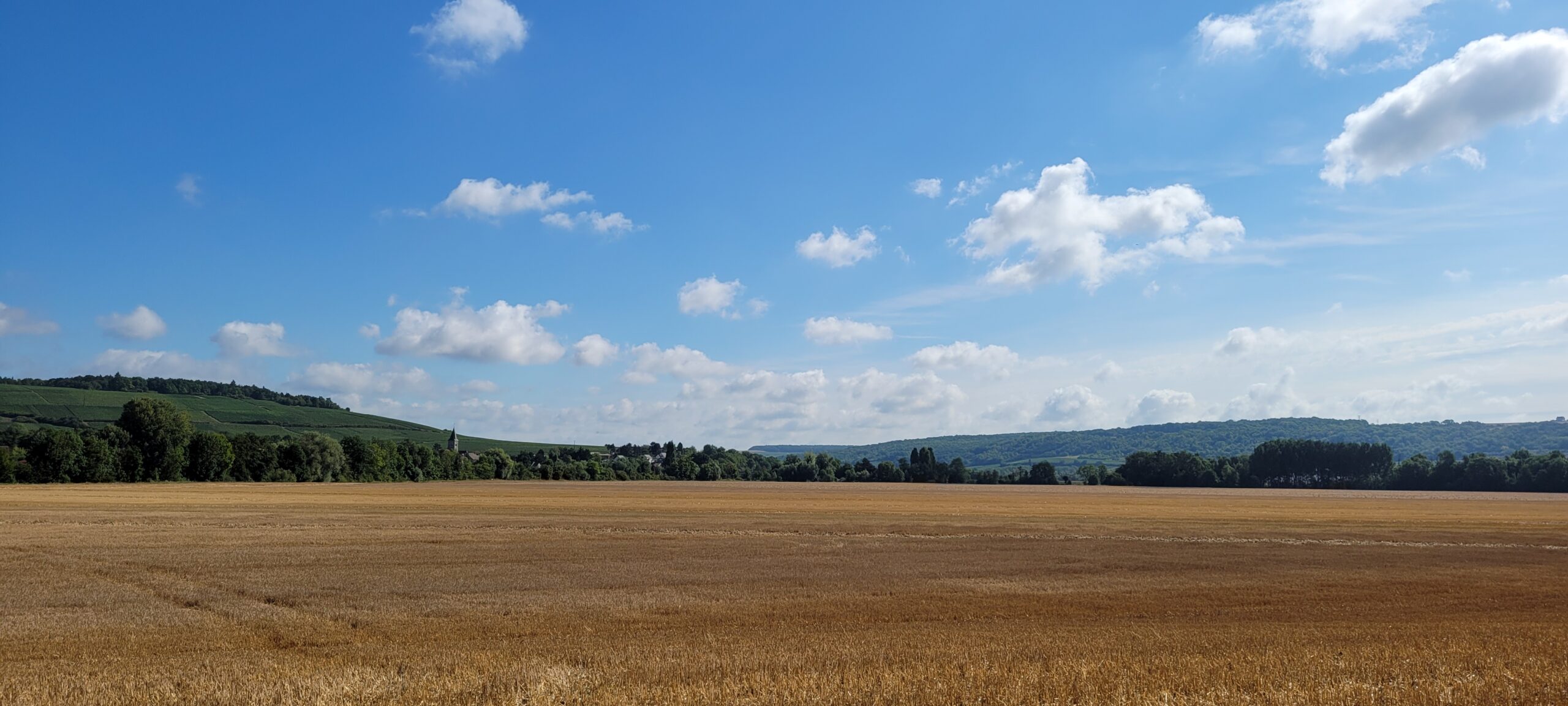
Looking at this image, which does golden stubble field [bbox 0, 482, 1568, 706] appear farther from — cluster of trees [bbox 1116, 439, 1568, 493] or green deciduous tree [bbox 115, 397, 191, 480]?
cluster of trees [bbox 1116, 439, 1568, 493]

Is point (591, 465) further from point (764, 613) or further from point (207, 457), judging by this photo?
point (764, 613)

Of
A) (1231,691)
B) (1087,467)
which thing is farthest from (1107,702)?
(1087,467)

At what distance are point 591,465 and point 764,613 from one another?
142741 millimetres

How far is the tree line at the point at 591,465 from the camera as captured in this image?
10450cm

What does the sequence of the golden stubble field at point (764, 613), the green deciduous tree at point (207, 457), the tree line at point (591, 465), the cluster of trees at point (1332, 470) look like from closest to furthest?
the golden stubble field at point (764, 613), the tree line at point (591, 465), the green deciduous tree at point (207, 457), the cluster of trees at point (1332, 470)

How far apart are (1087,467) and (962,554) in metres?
138

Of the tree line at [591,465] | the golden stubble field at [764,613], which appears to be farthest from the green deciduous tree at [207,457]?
the golden stubble field at [764,613]

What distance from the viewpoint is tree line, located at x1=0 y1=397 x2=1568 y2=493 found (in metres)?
104

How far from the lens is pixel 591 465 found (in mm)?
158500

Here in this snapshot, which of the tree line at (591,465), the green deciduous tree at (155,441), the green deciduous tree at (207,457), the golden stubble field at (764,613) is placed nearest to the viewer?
the golden stubble field at (764,613)

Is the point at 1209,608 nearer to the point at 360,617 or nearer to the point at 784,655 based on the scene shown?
the point at 784,655

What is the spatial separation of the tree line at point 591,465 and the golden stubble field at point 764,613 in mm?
68882

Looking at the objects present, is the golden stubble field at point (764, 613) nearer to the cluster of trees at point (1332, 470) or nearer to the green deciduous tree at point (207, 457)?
the green deciduous tree at point (207, 457)

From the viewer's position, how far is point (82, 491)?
76.5 m
